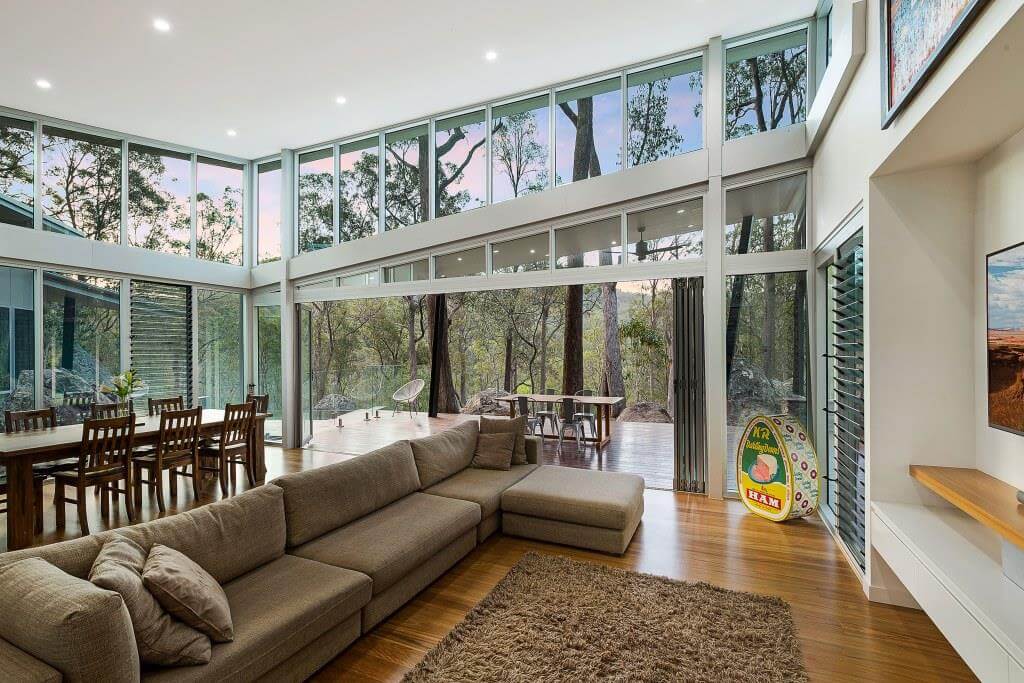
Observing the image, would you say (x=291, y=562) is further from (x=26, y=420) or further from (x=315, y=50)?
(x=315, y=50)

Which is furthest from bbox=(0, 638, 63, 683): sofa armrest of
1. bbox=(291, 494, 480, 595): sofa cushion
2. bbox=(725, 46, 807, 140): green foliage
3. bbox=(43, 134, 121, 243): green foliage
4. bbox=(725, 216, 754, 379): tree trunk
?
bbox=(43, 134, 121, 243): green foliage

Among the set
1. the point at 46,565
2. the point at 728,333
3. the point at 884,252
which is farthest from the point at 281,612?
the point at 728,333

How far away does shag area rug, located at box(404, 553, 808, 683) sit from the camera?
2.22 meters

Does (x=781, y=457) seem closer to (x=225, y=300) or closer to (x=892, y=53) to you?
(x=892, y=53)

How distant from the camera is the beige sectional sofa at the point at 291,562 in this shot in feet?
4.93

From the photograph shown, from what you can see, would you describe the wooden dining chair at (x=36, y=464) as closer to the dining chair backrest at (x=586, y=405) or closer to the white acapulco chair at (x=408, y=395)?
the white acapulco chair at (x=408, y=395)

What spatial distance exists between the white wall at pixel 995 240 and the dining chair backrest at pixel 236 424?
236 inches

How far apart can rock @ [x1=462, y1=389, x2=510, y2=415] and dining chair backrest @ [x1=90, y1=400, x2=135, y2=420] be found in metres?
5.13

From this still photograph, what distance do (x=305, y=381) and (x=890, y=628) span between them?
287 inches

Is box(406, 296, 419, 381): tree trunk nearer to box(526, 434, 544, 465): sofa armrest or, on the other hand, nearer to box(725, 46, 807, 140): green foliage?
box(526, 434, 544, 465): sofa armrest

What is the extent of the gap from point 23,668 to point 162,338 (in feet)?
22.7

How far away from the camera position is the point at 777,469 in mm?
4227

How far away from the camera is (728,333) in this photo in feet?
15.6

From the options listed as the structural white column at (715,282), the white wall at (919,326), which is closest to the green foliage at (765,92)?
the structural white column at (715,282)
